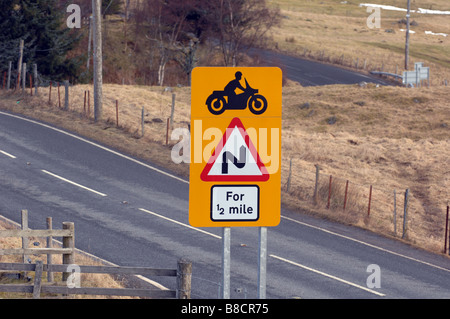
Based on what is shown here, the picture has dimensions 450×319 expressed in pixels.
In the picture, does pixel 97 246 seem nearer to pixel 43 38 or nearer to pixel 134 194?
pixel 134 194

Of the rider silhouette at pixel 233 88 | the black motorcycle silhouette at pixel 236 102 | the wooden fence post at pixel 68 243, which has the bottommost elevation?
the wooden fence post at pixel 68 243

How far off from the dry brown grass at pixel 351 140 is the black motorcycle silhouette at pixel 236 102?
1340 cm

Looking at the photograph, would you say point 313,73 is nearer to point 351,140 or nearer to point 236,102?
point 351,140

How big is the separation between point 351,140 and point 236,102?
85.9 ft

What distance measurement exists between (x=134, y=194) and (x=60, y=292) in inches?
402

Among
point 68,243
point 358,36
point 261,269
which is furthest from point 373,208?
point 358,36

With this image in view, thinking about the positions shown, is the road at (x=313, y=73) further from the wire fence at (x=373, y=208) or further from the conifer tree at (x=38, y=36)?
the wire fence at (x=373, y=208)

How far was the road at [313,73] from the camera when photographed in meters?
53.7

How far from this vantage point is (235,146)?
5375mm

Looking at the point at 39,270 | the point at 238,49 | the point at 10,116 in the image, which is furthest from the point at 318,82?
the point at 39,270

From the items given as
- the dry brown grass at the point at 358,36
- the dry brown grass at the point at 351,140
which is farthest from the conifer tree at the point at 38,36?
the dry brown grass at the point at 358,36

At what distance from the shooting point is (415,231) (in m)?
19.4

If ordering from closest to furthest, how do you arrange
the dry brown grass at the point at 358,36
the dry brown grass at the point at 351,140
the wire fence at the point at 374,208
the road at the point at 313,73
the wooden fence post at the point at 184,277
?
1. the wooden fence post at the point at 184,277
2. the wire fence at the point at 374,208
3. the dry brown grass at the point at 351,140
4. the road at the point at 313,73
5. the dry brown grass at the point at 358,36

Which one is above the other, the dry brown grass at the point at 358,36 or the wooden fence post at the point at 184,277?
the dry brown grass at the point at 358,36
